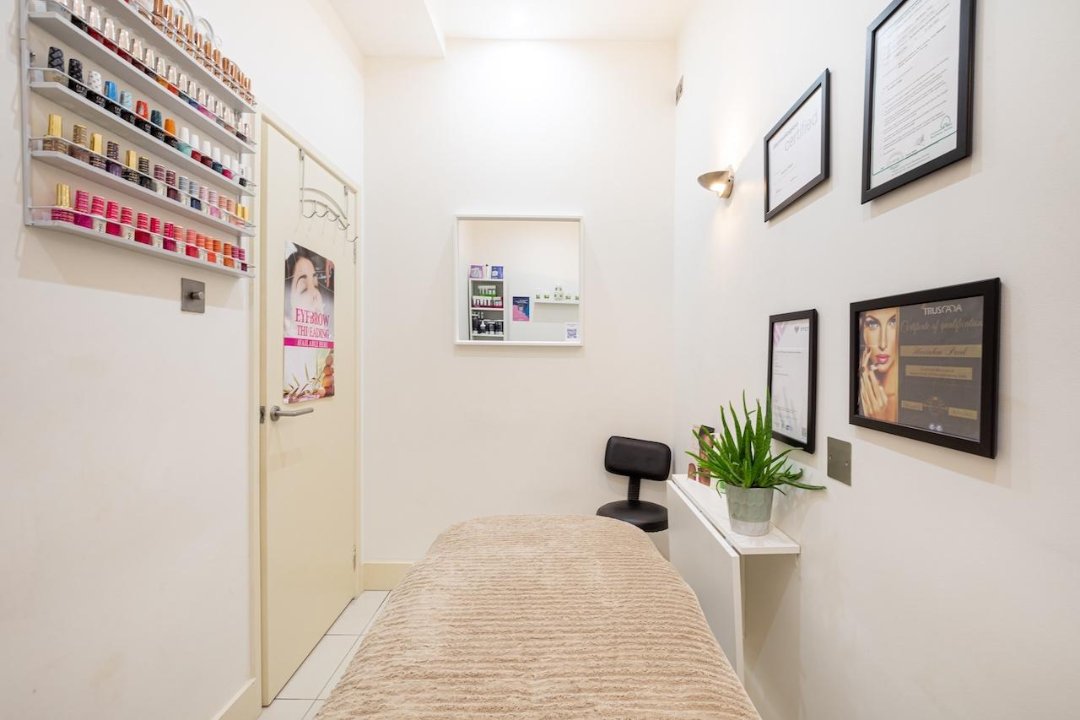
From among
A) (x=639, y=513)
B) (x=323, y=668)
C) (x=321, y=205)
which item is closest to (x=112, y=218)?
(x=321, y=205)

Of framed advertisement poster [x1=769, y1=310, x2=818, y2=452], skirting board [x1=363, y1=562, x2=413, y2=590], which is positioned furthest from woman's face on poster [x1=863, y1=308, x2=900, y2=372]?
skirting board [x1=363, y1=562, x2=413, y2=590]

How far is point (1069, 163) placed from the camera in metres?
0.70

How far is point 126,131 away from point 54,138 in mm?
206

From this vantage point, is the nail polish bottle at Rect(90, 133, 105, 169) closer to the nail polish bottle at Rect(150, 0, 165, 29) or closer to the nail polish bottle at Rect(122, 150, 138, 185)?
the nail polish bottle at Rect(122, 150, 138, 185)

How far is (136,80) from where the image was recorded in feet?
4.07

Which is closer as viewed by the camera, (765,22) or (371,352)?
(765,22)

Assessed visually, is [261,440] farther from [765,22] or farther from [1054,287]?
[765,22]

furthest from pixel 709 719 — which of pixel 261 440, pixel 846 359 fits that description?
pixel 261 440

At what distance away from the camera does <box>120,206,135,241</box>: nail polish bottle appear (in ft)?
3.94

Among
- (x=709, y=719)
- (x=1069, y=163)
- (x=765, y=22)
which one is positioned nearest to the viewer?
(x=1069, y=163)

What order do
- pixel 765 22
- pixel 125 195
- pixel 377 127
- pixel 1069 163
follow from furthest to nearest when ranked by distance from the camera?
pixel 377 127 → pixel 765 22 → pixel 125 195 → pixel 1069 163

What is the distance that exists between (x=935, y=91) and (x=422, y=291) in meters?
2.43

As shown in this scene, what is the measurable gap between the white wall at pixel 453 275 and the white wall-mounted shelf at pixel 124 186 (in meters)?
1.33

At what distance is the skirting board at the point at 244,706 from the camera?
166cm
